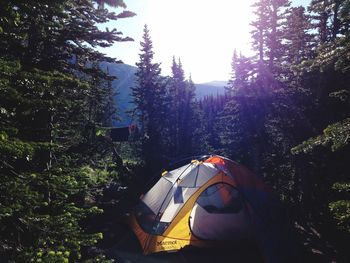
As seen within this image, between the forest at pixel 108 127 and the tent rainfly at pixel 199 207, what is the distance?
5.73 feet

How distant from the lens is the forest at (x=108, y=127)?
3.26m

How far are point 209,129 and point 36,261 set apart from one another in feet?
203

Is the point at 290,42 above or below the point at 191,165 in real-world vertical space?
above

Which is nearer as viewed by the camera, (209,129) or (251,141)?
(251,141)

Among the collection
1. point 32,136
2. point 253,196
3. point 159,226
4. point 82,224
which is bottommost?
point 82,224

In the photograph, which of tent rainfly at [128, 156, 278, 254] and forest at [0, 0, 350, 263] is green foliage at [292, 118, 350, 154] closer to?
forest at [0, 0, 350, 263]

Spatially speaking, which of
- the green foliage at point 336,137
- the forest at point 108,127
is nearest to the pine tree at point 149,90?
the forest at point 108,127

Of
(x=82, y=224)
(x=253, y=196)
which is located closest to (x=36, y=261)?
(x=253, y=196)

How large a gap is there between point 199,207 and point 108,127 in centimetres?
752

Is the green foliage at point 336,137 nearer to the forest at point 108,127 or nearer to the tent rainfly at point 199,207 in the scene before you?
the forest at point 108,127

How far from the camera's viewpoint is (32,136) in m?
4.03

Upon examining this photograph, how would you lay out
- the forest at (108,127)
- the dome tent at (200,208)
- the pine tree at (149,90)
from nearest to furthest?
the forest at (108,127), the dome tent at (200,208), the pine tree at (149,90)

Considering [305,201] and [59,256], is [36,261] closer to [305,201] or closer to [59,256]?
[59,256]

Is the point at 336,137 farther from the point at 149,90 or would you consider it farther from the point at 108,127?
the point at 149,90
